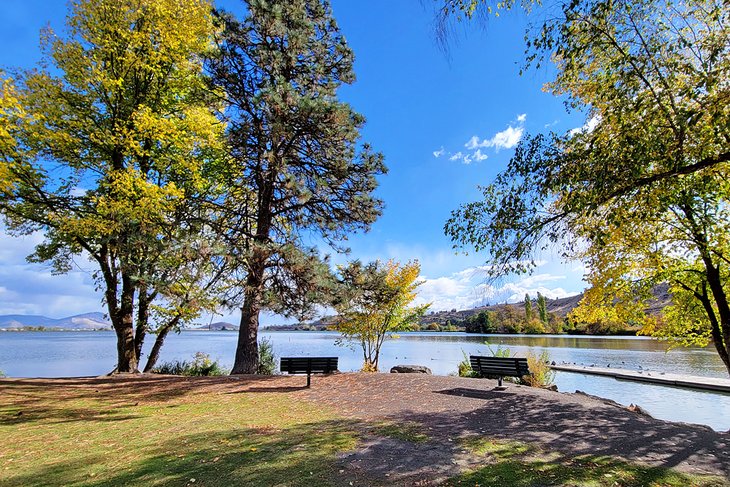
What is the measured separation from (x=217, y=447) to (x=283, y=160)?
8652 millimetres

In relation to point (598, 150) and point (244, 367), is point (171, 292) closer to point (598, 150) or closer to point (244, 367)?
point (244, 367)

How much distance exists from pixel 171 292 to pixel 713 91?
489 inches

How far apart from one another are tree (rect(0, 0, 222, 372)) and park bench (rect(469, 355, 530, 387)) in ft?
28.2

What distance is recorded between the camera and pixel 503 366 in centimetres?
959

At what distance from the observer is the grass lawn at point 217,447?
402cm

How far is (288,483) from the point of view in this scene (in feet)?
12.6

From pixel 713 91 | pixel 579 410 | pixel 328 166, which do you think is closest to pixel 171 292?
pixel 328 166

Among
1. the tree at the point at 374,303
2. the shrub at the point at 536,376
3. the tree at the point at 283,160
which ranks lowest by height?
the shrub at the point at 536,376

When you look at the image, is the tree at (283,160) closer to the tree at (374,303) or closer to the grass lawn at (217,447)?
the tree at (374,303)

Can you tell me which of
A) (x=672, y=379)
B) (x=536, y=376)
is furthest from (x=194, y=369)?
(x=672, y=379)

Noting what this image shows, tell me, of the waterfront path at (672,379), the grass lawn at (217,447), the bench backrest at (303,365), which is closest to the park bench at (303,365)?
the bench backrest at (303,365)

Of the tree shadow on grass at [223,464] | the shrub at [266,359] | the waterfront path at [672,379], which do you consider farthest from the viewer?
the waterfront path at [672,379]

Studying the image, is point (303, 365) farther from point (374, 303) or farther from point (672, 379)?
point (672, 379)

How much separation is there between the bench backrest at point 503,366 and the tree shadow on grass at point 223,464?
534cm
